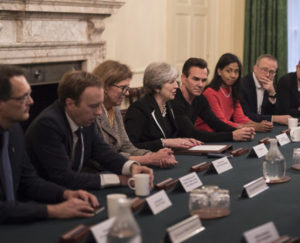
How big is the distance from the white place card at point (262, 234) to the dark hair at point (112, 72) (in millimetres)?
1642

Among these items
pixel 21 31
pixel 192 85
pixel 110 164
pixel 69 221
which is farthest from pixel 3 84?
pixel 21 31

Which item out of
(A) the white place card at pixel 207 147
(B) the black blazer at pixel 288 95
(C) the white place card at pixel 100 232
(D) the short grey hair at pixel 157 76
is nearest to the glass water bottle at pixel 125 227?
(C) the white place card at pixel 100 232

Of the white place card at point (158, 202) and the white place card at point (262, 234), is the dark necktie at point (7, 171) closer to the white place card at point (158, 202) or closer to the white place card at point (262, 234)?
the white place card at point (158, 202)

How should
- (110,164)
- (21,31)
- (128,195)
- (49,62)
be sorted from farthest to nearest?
(49,62) → (21,31) → (110,164) → (128,195)

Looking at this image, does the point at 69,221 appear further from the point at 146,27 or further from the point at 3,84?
the point at 146,27

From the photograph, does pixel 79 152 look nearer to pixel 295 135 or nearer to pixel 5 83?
pixel 5 83

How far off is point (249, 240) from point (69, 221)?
66 cm

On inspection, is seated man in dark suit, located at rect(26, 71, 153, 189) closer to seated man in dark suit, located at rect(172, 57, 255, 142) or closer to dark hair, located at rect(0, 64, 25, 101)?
dark hair, located at rect(0, 64, 25, 101)

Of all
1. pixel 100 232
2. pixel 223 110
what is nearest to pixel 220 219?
pixel 100 232

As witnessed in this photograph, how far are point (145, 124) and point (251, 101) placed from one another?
5.28 ft

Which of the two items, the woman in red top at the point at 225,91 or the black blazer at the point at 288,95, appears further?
the black blazer at the point at 288,95

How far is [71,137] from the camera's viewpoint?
273 cm

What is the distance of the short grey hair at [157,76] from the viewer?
12.7 ft

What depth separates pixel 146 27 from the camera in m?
6.45
